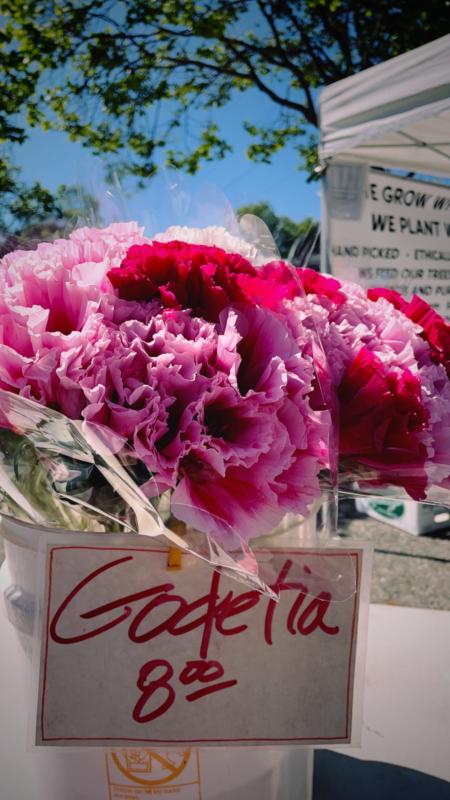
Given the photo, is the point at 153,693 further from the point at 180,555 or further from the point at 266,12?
the point at 266,12

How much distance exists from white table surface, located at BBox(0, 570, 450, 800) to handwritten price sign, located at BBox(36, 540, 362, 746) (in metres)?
0.10

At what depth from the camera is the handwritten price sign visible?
45cm

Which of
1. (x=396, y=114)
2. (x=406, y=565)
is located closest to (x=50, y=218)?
(x=396, y=114)

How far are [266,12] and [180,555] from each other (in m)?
6.78

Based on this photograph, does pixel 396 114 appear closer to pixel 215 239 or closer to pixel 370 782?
pixel 215 239

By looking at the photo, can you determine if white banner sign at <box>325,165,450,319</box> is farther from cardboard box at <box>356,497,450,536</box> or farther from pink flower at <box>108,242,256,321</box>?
pink flower at <box>108,242,256,321</box>

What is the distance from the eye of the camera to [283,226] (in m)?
0.64

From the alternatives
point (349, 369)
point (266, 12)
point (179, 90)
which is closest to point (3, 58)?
point (179, 90)

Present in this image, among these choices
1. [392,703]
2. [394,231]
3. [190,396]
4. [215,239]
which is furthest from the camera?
[394,231]

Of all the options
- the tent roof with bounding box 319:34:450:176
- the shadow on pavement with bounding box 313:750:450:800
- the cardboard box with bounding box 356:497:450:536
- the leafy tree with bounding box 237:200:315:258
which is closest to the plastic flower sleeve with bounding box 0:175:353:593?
the leafy tree with bounding box 237:200:315:258

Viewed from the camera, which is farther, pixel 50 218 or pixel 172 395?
Result: pixel 50 218

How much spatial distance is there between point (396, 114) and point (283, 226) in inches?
86.4

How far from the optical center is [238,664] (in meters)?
0.47

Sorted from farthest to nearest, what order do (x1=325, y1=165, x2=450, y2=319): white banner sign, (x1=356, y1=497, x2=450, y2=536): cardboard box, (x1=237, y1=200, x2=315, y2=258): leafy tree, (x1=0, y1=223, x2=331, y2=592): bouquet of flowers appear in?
(x1=325, y1=165, x2=450, y2=319): white banner sign, (x1=356, y1=497, x2=450, y2=536): cardboard box, (x1=237, y1=200, x2=315, y2=258): leafy tree, (x1=0, y1=223, x2=331, y2=592): bouquet of flowers
